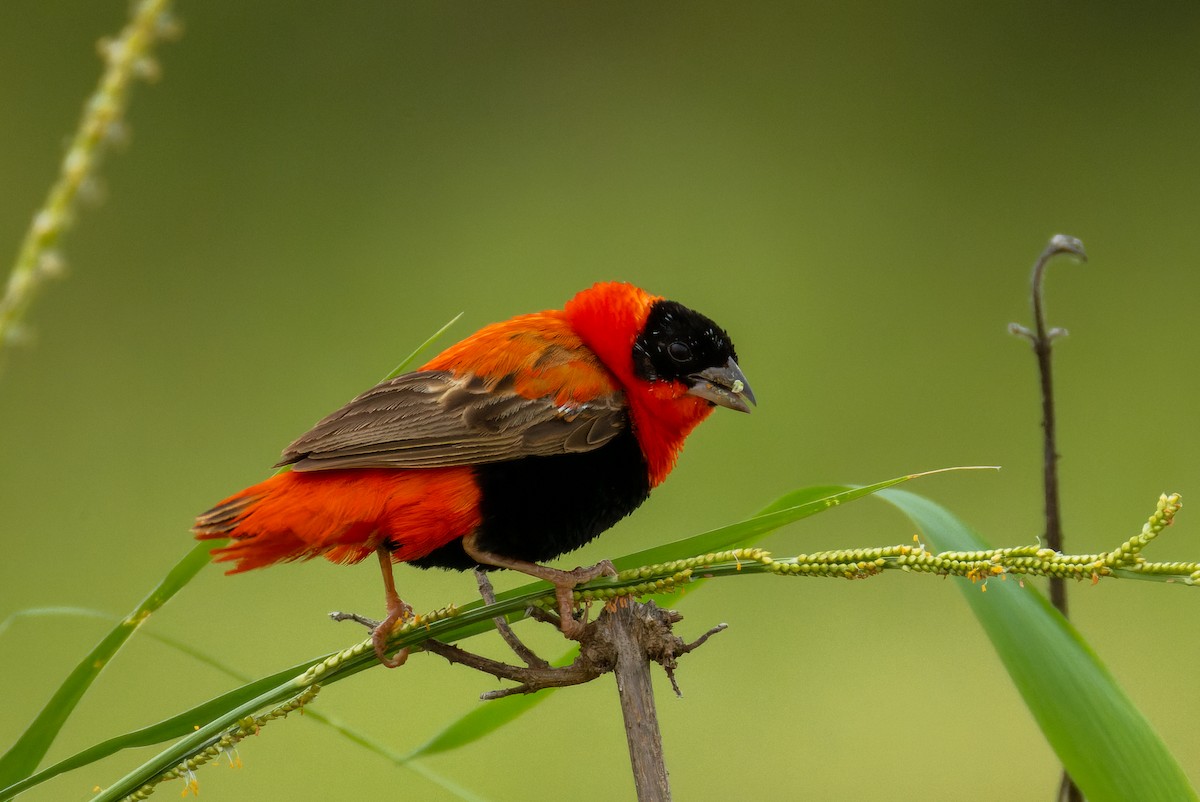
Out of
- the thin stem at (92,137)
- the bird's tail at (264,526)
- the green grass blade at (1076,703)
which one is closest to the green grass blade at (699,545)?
the green grass blade at (1076,703)

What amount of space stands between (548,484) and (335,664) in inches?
17.4

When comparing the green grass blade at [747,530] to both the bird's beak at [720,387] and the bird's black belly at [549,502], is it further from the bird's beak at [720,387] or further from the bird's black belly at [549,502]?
the bird's beak at [720,387]

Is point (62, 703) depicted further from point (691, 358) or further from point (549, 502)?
point (691, 358)

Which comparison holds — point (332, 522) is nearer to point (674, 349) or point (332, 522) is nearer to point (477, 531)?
point (477, 531)

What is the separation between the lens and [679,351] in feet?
4.43

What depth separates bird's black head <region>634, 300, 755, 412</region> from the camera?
1.35 metres

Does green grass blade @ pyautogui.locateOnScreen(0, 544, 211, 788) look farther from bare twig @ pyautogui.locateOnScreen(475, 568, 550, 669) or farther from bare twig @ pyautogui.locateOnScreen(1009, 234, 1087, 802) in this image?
bare twig @ pyautogui.locateOnScreen(1009, 234, 1087, 802)

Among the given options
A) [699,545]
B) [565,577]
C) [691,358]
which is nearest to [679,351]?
[691,358]

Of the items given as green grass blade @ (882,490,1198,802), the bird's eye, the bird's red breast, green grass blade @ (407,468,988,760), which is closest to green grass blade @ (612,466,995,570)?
green grass blade @ (407,468,988,760)

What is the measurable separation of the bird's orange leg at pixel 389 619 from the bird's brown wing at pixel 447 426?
13 cm

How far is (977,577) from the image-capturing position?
2.37 feet

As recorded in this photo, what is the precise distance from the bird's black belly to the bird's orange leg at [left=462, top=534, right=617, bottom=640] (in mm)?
20

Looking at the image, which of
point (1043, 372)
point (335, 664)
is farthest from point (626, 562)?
point (1043, 372)

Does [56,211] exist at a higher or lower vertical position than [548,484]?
higher
